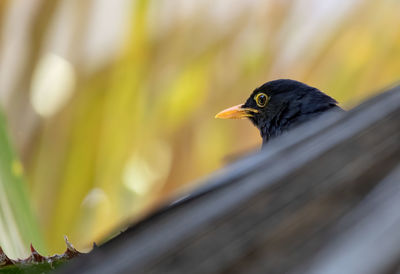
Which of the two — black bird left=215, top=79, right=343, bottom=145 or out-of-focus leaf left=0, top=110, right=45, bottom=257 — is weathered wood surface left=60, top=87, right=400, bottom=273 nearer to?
out-of-focus leaf left=0, top=110, right=45, bottom=257

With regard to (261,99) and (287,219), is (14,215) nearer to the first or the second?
(287,219)

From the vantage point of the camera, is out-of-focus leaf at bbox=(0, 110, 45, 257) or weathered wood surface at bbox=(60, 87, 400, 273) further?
out-of-focus leaf at bbox=(0, 110, 45, 257)

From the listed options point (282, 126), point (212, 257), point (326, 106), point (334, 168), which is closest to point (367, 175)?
point (334, 168)

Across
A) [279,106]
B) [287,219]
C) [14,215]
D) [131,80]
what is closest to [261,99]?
[279,106]

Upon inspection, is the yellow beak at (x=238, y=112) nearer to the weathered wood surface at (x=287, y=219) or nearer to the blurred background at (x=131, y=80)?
the blurred background at (x=131, y=80)

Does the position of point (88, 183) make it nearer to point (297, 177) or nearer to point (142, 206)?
point (142, 206)

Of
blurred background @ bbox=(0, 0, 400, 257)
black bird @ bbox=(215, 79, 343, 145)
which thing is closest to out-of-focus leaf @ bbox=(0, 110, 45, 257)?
blurred background @ bbox=(0, 0, 400, 257)
